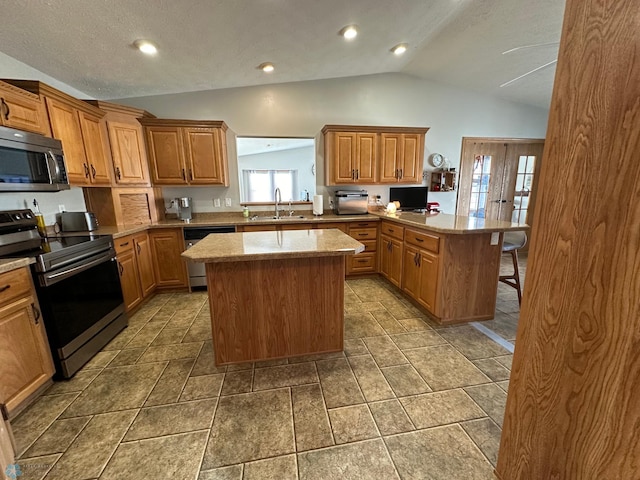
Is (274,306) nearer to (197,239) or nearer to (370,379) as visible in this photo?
(370,379)

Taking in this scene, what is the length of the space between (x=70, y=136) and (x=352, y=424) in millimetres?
3389

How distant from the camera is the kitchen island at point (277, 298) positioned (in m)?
1.83

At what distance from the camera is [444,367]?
6.41 ft

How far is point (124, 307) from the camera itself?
2.55 metres

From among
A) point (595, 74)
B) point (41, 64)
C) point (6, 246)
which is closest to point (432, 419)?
point (595, 74)

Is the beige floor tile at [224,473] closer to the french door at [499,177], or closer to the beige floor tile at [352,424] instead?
the beige floor tile at [352,424]

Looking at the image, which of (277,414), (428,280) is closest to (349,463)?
(277,414)

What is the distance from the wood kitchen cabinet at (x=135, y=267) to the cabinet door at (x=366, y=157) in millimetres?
2941

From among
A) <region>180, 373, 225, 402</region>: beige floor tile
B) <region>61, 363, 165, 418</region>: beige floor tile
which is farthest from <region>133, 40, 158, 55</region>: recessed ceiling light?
<region>180, 373, 225, 402</region>: beige floor tile

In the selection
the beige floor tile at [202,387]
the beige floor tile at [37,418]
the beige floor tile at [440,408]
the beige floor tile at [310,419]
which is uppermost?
the beige floor tile at [37,418]

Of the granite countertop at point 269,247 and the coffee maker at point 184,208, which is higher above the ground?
the coffee maker at point 184,208

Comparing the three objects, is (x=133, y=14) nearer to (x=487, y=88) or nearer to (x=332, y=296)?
(x=332, y=296)

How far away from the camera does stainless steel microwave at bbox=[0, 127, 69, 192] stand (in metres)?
1.82

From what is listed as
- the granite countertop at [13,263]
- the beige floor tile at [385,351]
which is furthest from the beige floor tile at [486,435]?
the granite countertop at [13,263]
